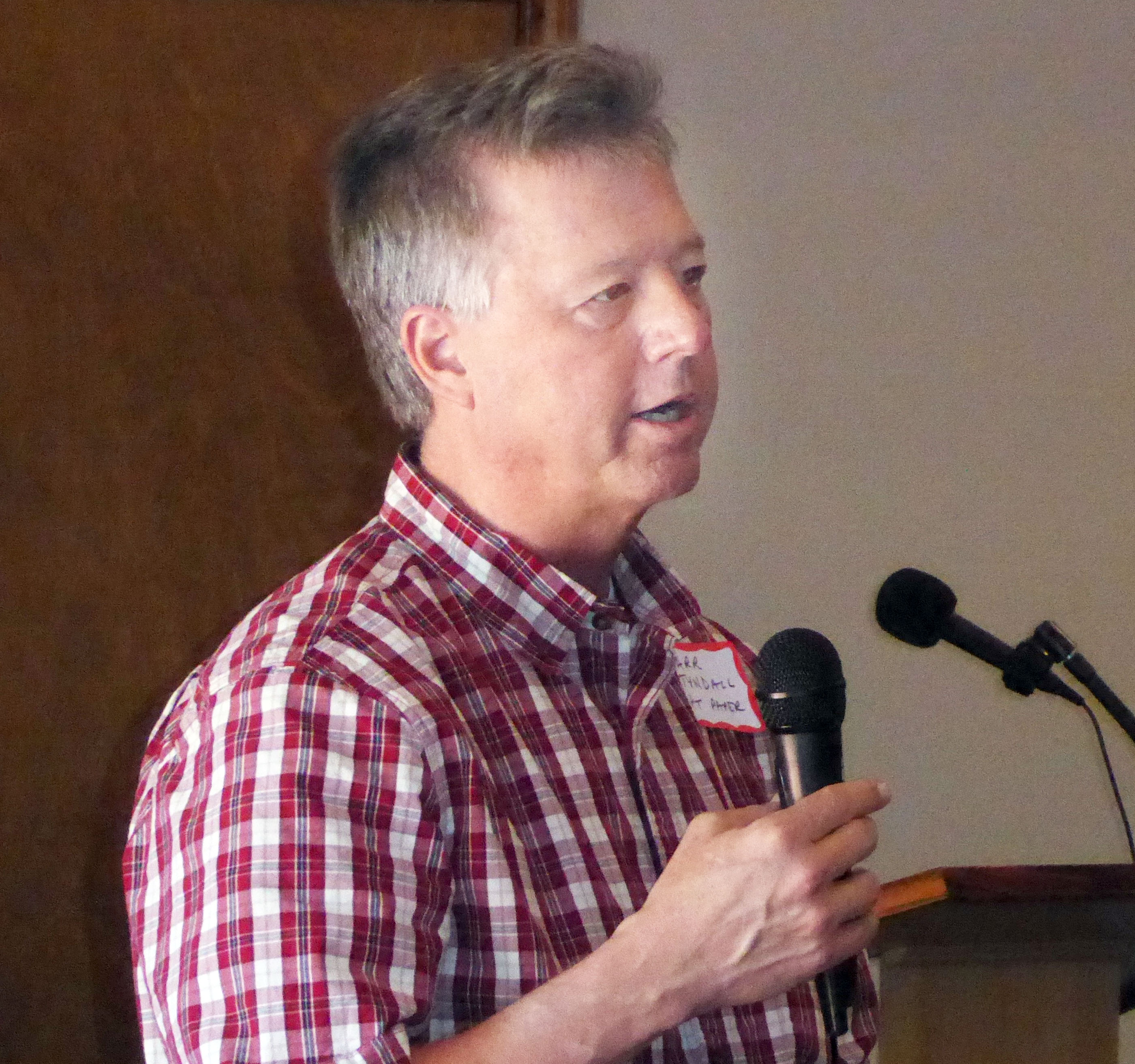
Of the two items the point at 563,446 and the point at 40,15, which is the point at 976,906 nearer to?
the point at 563,446

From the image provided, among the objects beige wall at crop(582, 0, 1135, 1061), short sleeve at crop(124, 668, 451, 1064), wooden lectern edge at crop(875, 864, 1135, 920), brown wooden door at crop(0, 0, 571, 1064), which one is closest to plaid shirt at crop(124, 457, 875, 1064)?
short sleeve at crop(124, 668, 451, 1064)

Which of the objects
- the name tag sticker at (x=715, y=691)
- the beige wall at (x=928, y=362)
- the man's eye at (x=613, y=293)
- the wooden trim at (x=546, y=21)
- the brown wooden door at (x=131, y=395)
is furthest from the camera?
the beige wall at (x=928, y=362)

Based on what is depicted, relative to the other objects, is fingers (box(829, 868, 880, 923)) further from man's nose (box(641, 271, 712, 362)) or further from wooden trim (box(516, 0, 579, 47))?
wooden trim (box(516, 0, 579, 47))

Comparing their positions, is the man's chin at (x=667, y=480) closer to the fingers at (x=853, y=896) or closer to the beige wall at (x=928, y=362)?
the fingers at (x=853, y=896)

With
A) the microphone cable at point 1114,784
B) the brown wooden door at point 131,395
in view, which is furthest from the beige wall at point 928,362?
the brown wooden door at point 131,395

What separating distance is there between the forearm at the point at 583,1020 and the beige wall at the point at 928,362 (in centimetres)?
121

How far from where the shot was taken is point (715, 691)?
4.30ft

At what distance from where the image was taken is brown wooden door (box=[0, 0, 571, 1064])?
187 cm

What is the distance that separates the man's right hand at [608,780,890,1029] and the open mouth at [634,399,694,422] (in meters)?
0.36

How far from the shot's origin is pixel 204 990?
94 cm

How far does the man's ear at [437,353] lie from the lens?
1.26 metres

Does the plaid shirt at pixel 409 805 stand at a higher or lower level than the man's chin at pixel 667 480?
lower

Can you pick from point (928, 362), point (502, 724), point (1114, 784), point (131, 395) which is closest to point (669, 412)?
point (502, 724)

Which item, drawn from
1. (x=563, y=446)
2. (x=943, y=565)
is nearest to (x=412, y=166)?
(x=563, y=446)
